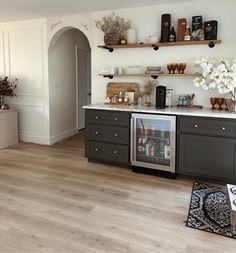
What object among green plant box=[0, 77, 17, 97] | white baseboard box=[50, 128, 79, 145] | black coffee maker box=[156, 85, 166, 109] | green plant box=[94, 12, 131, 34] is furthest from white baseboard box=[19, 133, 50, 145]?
black coffee maker box=[156, 85, 166, 109]

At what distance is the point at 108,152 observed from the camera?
3.84m

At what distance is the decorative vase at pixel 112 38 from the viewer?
3947 millimetres

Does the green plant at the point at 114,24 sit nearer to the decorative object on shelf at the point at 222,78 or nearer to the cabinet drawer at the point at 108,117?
the cabinet drawer at the point at 108,117

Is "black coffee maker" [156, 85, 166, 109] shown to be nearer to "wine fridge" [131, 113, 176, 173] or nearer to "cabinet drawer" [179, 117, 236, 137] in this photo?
"wine fridge" [131, 113, 176, 173]

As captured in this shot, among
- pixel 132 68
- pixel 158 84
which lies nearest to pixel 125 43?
pixel 132 68

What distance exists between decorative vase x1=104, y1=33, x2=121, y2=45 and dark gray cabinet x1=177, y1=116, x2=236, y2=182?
1.62 meters

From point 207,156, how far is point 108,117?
1.45 metres

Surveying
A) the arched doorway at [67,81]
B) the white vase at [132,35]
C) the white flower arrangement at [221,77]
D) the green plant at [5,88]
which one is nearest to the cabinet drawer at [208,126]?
the white flower arrangement at [221,77]

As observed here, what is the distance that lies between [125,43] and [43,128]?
2.38 metres

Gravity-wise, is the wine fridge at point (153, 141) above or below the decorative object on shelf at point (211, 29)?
below

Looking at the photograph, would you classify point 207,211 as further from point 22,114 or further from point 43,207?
point 22,114

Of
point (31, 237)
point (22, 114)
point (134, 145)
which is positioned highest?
point (22, 114)

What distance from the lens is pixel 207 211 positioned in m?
2.61

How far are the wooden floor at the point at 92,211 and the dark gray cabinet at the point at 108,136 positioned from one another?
185mm
